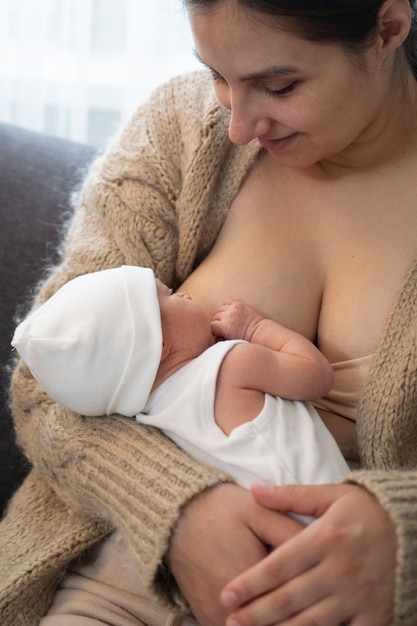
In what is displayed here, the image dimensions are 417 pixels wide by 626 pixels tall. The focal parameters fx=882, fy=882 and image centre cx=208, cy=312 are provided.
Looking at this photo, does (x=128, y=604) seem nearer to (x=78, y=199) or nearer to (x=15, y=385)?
(x=15, y=385)

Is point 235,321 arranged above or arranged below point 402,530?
above

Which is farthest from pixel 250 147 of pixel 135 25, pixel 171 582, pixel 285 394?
pixel 135 25

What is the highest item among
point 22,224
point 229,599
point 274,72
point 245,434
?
point 274,72

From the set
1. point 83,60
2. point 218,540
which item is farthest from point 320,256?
point 83,60

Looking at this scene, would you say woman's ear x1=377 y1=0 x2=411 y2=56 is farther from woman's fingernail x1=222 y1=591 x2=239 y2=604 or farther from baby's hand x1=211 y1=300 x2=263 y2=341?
woman's fingernail x1=222 y1=591 x2=239 y2=604

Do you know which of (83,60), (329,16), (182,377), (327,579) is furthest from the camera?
(83,60)

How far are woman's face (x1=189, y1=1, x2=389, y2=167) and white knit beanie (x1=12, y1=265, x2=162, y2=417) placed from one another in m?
0.29

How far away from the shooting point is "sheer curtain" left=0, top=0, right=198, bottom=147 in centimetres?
220

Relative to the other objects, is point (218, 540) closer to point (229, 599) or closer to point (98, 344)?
point (229, 599)

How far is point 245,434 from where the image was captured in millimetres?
1148

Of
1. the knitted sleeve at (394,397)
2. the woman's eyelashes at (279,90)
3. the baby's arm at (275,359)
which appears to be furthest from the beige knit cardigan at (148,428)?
the woman's eyelashes at (279,90)

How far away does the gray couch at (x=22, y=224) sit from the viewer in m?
1.66

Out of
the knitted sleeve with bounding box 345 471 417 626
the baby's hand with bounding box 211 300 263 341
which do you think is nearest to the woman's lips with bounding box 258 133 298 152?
the baby's hand with bounding box 211 300 263 341

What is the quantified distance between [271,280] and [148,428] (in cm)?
31
